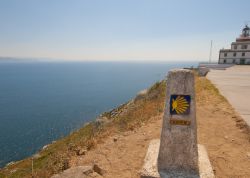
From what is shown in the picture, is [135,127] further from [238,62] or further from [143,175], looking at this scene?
[238,62]

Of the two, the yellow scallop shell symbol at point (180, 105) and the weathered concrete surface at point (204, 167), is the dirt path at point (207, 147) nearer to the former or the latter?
the weathered concrete surface at point (204, 167)

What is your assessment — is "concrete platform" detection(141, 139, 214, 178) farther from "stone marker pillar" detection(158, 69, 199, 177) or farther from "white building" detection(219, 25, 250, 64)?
"white building" detection(219, 25, 250, 64)

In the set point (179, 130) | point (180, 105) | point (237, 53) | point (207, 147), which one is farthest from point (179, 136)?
point (237, 53)

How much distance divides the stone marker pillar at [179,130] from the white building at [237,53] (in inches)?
2475

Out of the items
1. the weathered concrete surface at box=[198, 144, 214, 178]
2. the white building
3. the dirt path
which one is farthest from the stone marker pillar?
the white building

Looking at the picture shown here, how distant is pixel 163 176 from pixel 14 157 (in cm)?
3905

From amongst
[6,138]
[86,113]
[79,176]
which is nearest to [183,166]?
[79,176]

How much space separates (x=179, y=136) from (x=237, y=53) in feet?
208

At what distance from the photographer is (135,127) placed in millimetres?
10664

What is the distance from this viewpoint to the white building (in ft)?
191

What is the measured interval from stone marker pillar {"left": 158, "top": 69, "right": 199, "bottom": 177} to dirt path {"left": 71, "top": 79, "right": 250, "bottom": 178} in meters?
1.29

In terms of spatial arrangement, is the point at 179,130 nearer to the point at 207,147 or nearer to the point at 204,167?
the point at 204,167

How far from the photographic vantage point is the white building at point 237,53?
58.1 meters

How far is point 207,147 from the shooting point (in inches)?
312
